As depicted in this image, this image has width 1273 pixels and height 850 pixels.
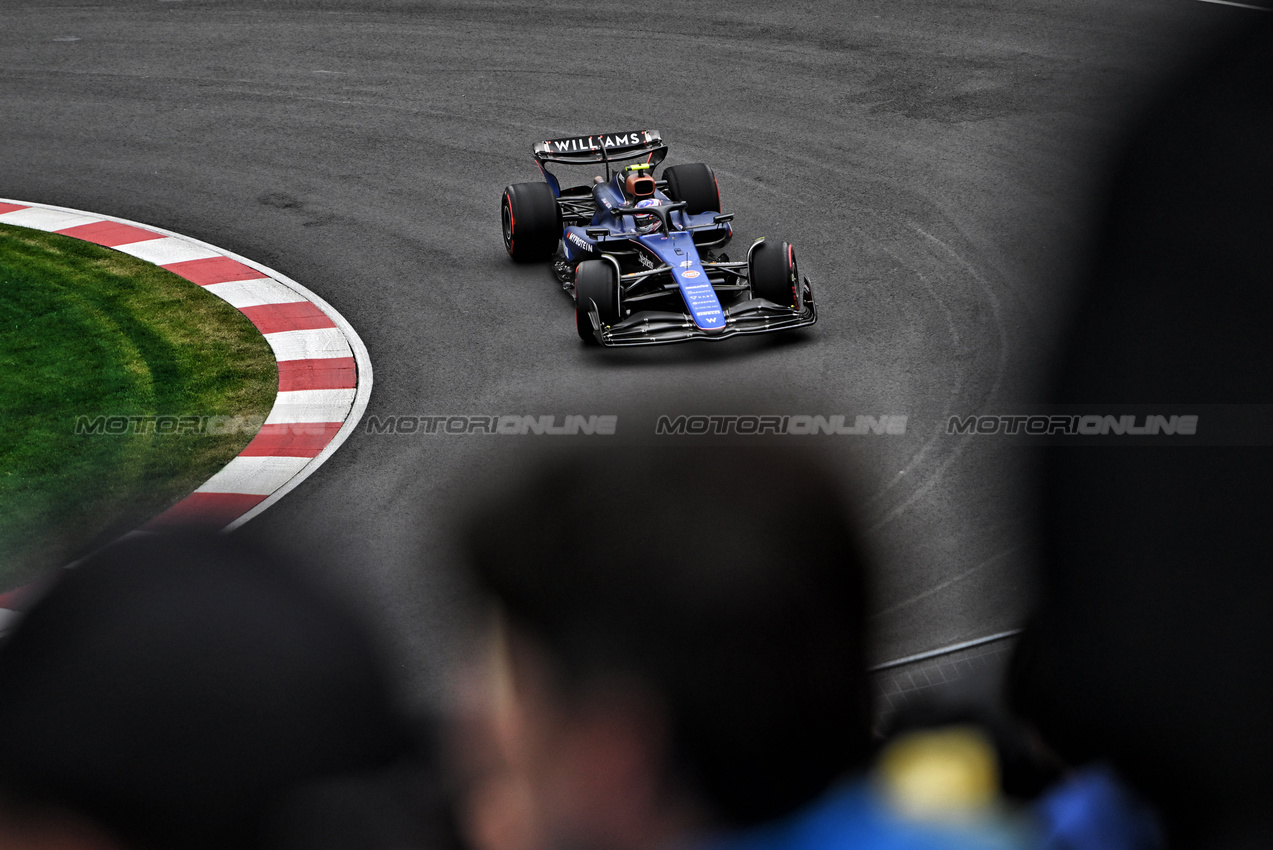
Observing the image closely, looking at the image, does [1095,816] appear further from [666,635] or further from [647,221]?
[647,221]

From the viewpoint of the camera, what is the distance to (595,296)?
9.22m

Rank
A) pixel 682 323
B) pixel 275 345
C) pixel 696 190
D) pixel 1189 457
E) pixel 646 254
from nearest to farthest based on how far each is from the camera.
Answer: pixel 1189 457 → pixel 682 323 → pixel 275 345 → pixel 646 254 → pixel 696 190

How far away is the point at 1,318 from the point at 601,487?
1025cm

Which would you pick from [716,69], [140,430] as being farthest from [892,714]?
[716,69]

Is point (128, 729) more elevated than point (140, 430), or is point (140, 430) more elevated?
point (128, 729)

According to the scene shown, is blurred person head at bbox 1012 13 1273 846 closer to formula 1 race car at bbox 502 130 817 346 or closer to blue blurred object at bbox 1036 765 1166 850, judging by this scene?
blue blurred object at bbox 1036 765 1166 850

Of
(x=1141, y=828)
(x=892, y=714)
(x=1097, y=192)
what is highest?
(x=1097, y=192)

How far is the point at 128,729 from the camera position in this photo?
92 cm

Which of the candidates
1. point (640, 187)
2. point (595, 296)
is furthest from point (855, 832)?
point (640, 187)

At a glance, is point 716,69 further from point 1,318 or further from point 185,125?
point 1,318

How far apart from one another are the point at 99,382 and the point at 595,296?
138 inches

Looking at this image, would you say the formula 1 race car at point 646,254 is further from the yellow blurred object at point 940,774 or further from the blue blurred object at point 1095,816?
the blue blurred object at point 1095,816

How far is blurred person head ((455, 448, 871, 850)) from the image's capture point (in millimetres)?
964

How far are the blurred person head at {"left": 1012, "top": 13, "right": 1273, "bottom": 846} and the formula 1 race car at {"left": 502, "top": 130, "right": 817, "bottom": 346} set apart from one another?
7.71m
